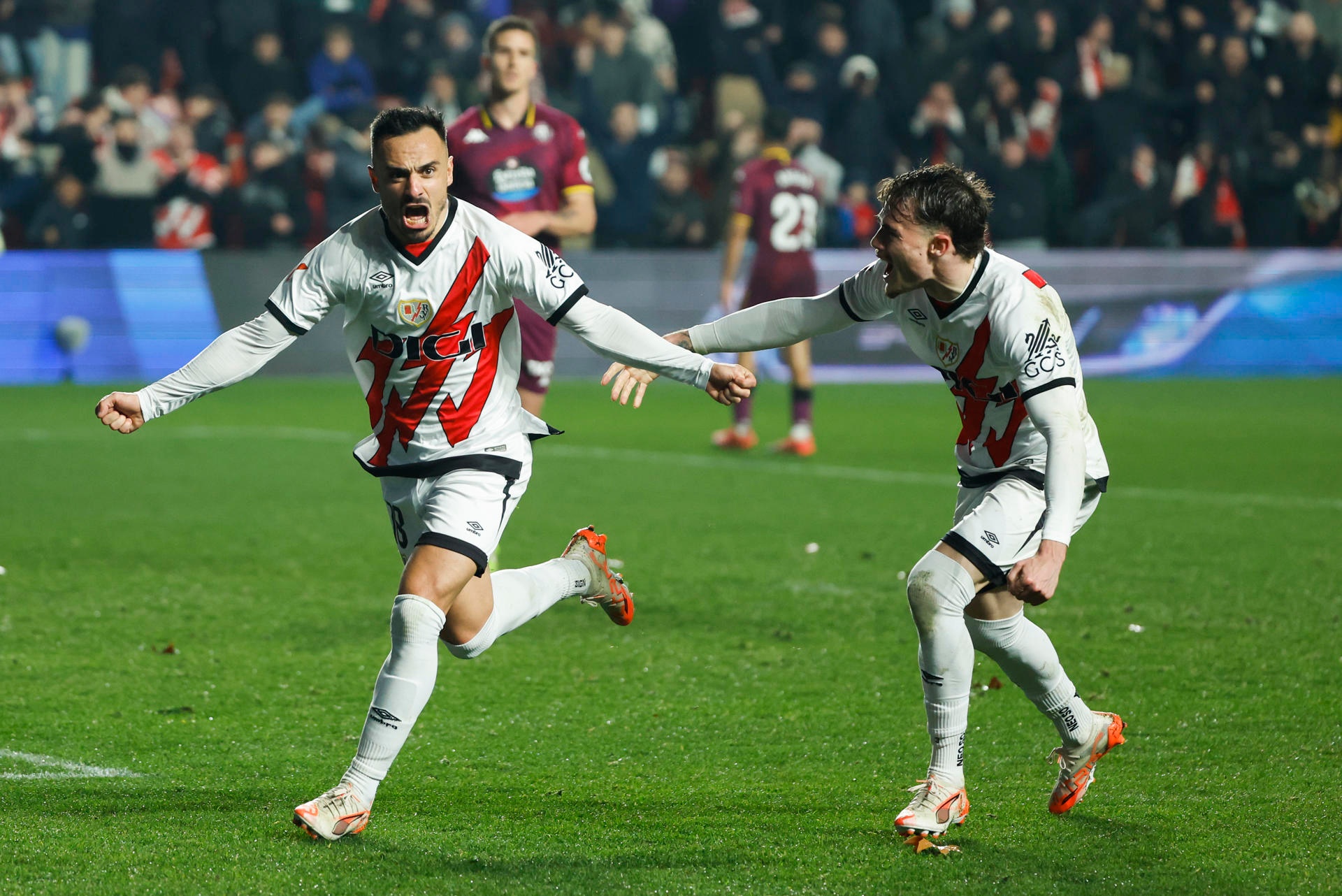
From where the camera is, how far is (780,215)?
476 inches

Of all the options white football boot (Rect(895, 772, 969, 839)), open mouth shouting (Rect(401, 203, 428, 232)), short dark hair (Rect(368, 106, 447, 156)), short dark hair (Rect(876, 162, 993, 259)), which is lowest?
white football boot (Rect(895, 772, 969, 839))

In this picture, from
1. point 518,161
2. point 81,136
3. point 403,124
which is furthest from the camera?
point 81,136

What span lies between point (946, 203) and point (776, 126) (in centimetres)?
810

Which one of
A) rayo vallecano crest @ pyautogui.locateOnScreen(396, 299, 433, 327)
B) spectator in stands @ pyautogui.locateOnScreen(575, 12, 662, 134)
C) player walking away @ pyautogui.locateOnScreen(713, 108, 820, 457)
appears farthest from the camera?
spectator in stands @ pyautogui.locateOnScreen(575, 12, 662, 134)

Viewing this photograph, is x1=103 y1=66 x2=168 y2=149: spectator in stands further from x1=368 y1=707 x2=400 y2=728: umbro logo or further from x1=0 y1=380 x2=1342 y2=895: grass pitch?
x1=368 y1=707 x2=400 y2=728: umbro logo

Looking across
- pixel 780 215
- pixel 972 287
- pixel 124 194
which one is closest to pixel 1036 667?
pixel 972 287

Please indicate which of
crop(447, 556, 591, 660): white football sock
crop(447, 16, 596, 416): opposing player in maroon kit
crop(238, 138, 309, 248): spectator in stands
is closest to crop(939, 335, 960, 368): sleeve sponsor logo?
crop(447, 556, 591, 660): white football sock

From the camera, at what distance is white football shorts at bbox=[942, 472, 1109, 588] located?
13.1ft

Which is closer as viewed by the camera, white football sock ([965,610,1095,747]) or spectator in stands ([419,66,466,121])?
white football sock ([965,610,1095,747])

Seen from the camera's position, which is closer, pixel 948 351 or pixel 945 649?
pixel 945 649

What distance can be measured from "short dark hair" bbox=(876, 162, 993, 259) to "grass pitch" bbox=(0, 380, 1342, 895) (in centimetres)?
147

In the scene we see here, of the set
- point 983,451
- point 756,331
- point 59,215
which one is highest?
point 756,331

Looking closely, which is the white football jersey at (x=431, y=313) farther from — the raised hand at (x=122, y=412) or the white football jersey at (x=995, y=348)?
the white football jersey at (x=995, y=348)

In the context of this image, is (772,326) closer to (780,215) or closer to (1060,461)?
(1060,461)
